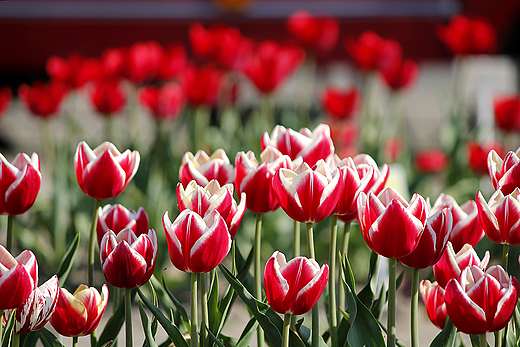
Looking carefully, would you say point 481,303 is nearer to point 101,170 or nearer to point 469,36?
point 101,170

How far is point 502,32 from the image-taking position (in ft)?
16.8

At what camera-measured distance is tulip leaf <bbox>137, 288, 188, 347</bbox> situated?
80 centimetres

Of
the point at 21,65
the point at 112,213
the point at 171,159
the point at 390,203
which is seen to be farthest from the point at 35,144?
the point at 390,203

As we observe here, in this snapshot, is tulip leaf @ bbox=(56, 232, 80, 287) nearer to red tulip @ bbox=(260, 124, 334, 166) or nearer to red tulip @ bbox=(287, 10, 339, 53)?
red tulip @ bbox=(260, 124, 334, 166)

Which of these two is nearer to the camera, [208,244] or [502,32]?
[208,244]

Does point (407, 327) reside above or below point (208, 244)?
below

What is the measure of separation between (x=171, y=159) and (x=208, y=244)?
1860 mm

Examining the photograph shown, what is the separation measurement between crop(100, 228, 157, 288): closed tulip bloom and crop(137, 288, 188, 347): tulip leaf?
0.03 metres

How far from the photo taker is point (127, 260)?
0.79 meters

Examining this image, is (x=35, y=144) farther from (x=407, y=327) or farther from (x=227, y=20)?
(x=407, y=327)

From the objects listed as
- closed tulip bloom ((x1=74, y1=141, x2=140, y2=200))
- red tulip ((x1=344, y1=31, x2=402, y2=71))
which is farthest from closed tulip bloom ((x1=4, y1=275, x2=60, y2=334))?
red tulip ((x1=344, y1=31, x2=402, y2=71))

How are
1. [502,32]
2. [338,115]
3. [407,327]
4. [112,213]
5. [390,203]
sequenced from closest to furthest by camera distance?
1. [390,203]
2. [112,213]
3. [407,327]
4. [338,115]
5. [502,32]

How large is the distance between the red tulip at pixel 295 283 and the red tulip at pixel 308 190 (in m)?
0.09

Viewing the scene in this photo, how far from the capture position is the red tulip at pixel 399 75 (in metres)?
2.81
